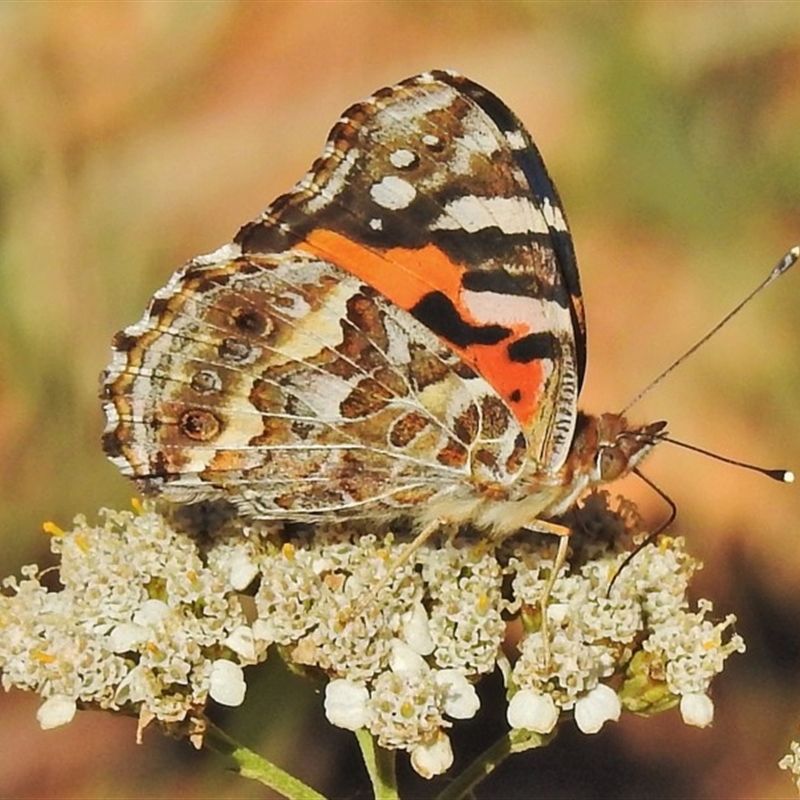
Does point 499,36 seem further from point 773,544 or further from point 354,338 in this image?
point 354,338

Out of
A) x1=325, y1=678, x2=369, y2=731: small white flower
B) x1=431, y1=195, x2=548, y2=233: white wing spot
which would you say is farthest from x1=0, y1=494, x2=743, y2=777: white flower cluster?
x1=431, y1=195, x2=548, y2=233: white wing spot

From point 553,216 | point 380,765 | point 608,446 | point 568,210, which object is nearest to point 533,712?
point 380,765

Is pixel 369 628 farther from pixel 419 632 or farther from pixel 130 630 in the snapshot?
pixel 130 630

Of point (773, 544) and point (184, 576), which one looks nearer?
point (184, 576)

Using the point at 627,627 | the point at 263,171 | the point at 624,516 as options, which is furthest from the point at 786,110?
the point at 627,627

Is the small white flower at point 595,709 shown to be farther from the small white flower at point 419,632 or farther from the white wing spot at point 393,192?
the white wing spot at point 393,192

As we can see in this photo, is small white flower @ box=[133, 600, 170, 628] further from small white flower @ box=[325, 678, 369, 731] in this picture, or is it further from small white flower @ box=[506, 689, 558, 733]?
small white flower @ box=[506, 689, 558, 733]

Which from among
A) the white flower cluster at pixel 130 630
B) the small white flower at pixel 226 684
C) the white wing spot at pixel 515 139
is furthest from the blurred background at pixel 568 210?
the white wing spot at pixel 515 139
